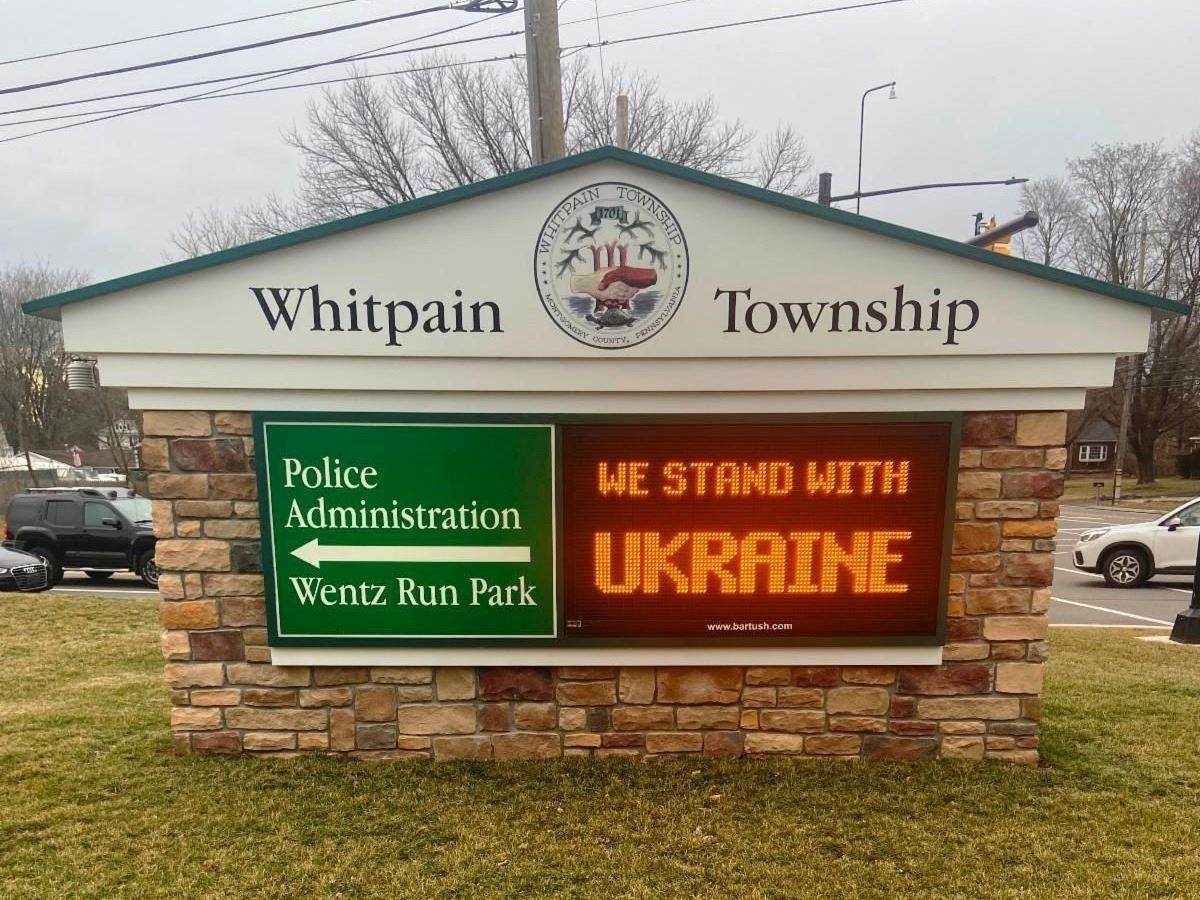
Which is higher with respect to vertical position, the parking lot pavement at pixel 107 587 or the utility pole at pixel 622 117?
the utility pole at pixel 622 117

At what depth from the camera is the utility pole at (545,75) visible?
18.5 ft

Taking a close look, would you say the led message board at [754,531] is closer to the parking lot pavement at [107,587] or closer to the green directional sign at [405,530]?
the green directional sign at [405,530]

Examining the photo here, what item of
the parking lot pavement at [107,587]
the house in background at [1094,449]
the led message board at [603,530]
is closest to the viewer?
the led message board at [603,530]

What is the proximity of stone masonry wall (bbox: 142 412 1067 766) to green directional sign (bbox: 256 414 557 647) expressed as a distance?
220 millimetres

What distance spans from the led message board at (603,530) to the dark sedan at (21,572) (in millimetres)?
10772

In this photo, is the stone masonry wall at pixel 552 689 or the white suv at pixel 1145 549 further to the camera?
the white suv at pixel 1145 549

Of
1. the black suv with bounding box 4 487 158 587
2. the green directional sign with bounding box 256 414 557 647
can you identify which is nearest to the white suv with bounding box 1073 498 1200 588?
the green directional sign with bounding box 256 414 557 647

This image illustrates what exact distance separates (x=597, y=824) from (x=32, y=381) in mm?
45063

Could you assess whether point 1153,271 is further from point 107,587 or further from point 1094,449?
point 107,587

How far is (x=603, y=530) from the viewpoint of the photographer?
3.34m

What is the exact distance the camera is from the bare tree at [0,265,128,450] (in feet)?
111

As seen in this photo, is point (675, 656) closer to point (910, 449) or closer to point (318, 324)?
point (910, 449)

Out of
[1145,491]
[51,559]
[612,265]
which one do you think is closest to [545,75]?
[612,265]

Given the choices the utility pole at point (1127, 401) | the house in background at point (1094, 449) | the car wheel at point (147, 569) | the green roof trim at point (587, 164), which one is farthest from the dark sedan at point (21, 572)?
the house in background at point (1094, 449)
